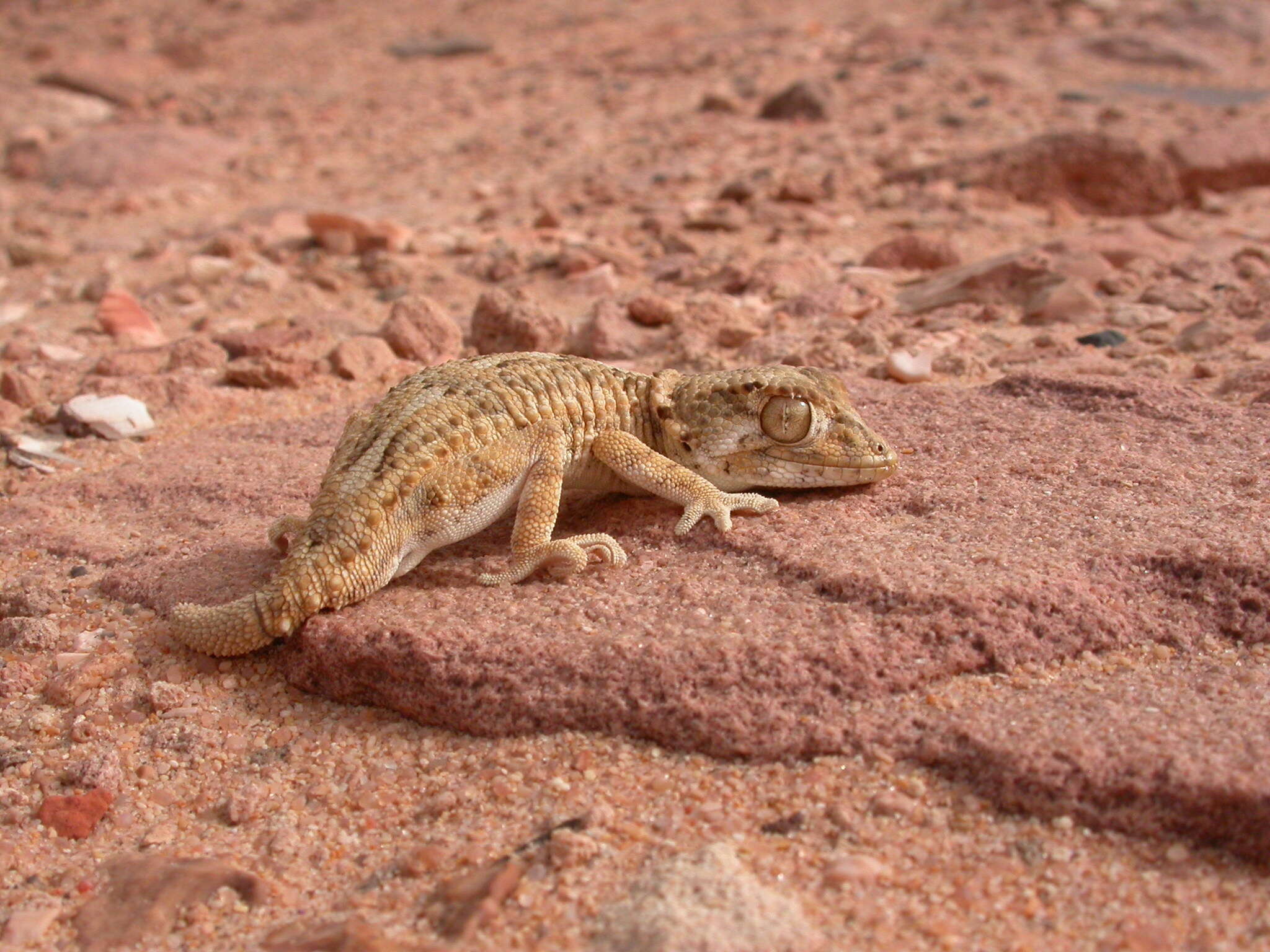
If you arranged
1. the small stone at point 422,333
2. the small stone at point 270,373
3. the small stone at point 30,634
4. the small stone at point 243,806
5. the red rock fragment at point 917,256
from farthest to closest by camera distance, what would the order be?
1. the red rock fragment at point 917,256
2. the small stone at point 422,333
3. the small stone at point 270,373
4. the small stone at point 30,634
5. the small stone at point 243,806

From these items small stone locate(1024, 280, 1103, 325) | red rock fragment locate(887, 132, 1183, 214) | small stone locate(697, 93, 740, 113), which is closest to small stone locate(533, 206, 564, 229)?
red rock fragment locate(887, 132, 1183, 214)

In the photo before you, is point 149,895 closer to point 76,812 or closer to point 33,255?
point 76,812

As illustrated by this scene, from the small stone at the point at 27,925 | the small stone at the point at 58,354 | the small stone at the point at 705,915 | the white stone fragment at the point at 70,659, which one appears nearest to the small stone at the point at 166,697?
the white stone fragment at the point at 70,659

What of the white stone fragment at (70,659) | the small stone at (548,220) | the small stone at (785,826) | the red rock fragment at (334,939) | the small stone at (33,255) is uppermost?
the small stone at (785,826)

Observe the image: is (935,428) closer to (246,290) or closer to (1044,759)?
(1044,759)

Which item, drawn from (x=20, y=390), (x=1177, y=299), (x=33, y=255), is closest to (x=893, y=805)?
(x=1177, y=299)

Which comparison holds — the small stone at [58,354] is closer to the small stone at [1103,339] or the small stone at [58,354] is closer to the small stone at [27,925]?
the small stone at [27,925]

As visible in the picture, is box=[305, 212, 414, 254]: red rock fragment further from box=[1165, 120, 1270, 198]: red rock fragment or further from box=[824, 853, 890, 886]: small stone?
box=[824, 853, 890, 886]: small stone
